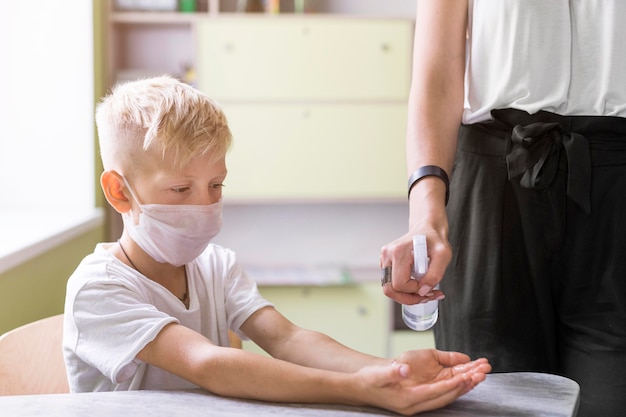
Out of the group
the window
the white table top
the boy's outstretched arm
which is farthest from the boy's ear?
the window

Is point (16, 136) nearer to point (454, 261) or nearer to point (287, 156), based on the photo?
point (287, 156)

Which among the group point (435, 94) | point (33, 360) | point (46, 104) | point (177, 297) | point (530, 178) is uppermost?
point (435, 94)

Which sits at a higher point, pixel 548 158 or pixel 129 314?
pixel 548 158

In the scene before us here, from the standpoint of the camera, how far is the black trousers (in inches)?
51.8

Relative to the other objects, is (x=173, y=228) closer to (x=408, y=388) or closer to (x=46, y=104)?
(x=408, y=388)

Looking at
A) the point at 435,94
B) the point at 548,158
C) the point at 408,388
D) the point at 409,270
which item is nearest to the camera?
the point at 408,388

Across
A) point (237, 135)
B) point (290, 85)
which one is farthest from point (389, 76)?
point (237, 135)

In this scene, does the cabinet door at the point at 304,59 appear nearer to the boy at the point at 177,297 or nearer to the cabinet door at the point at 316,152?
the cabinet door at the point at 316,152

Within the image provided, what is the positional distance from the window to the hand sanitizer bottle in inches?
80.0

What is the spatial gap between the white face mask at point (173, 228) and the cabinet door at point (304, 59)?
2.06 metres

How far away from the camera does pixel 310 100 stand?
349cm

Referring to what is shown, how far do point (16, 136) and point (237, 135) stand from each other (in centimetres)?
85

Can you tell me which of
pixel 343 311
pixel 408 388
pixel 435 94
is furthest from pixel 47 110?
pixel 408 388

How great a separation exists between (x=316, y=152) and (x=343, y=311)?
26.1 inches
